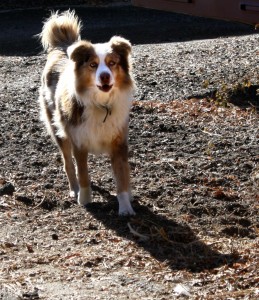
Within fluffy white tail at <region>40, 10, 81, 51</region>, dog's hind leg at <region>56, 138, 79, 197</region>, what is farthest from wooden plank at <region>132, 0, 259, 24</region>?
dog's hind leg at <region>56, 138, 79, 197</region>

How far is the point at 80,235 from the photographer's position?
6738 mm

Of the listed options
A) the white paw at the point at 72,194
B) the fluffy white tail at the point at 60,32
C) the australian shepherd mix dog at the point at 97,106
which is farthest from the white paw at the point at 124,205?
the fluffy white tail at the point at 60,32

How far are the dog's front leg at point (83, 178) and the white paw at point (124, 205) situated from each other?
0.39m

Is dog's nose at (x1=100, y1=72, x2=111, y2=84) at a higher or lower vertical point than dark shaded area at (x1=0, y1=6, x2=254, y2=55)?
higher

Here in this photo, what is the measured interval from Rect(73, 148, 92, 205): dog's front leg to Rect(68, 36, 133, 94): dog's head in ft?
1.89

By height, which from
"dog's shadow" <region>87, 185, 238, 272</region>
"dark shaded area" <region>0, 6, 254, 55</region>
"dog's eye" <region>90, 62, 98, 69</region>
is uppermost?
"dog's eye" <region>90, 62, 98, 69</region>

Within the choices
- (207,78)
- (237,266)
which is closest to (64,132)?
(237,266)

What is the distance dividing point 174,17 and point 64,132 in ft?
39.2

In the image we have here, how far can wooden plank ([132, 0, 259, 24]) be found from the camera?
1762cm

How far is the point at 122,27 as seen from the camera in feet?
60.2

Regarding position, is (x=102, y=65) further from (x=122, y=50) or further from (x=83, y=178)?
(x=83, y=178)

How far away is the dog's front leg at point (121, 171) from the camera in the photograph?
7340mm

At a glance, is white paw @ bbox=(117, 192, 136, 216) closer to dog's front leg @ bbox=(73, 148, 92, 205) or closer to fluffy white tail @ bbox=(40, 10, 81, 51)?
dog's front leg @ bbox=(73, 148, 92, 205)

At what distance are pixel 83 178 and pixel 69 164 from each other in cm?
53
